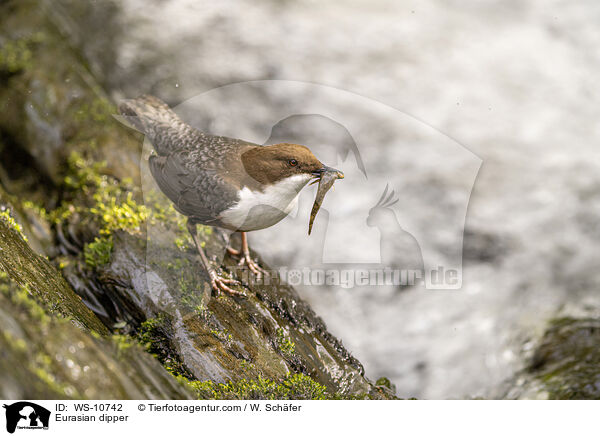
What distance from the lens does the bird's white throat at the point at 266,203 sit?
76.9 inches

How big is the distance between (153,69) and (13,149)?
1.36m

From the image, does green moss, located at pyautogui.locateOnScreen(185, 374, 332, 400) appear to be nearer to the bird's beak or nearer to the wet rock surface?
the wet rock surface

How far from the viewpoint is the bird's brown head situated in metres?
1.91

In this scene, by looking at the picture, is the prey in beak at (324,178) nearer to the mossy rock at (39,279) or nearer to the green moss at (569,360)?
the mossy rock at (39,279)

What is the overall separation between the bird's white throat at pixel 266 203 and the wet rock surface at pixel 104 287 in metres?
0.69

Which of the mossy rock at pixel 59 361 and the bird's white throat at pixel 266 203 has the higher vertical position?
the bird's white throat at pixel 266 203

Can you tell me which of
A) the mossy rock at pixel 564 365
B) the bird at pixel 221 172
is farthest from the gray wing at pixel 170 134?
the mossy rock at pixel 564 365

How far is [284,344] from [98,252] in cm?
135

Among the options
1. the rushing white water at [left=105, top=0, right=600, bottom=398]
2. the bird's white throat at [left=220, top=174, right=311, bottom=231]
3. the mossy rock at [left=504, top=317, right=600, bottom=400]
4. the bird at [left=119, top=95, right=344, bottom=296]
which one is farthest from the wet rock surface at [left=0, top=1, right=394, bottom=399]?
the mossy rock at [left=504, top=317, right=600, bottom=400]

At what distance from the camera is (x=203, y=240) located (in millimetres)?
2770

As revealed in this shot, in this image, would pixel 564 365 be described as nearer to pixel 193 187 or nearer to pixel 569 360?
pixel 569 360

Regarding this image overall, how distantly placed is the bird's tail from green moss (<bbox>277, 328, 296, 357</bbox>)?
1208 mm
